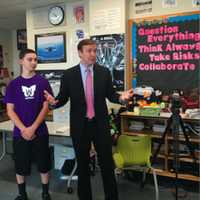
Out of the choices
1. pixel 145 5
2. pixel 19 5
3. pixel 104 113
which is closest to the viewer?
pixel 104 113

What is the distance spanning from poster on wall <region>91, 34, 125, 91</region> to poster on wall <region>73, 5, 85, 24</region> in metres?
0.47

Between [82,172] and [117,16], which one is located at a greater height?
[117,16]

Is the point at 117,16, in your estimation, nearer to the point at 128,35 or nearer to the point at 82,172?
the point at 128,35

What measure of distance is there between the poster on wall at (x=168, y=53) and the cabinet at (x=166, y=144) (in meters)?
0.51

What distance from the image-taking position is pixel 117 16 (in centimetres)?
371

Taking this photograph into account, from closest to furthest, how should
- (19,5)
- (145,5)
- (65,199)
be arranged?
(65,199) → (145,5) → (19,5)

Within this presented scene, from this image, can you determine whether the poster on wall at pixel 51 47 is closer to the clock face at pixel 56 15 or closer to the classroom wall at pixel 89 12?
the classroom wall at pixel 89 12

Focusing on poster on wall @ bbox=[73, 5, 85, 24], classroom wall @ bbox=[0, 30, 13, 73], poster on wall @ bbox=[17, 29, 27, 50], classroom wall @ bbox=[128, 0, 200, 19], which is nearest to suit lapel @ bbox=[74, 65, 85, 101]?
classroom wall @ bbox=[128, 0, 200, 19]

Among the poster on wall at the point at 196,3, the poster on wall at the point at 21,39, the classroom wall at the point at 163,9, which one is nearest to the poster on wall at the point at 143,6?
the classroom wall at the point at 163,9

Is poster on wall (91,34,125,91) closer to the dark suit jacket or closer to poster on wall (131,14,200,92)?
poster on wall (131,14,200,92)

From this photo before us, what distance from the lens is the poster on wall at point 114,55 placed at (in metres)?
3.77

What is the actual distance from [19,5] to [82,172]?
10.2ft

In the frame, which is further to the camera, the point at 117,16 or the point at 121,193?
the point at 117,16

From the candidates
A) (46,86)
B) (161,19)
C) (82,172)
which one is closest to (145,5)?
(161,19)
